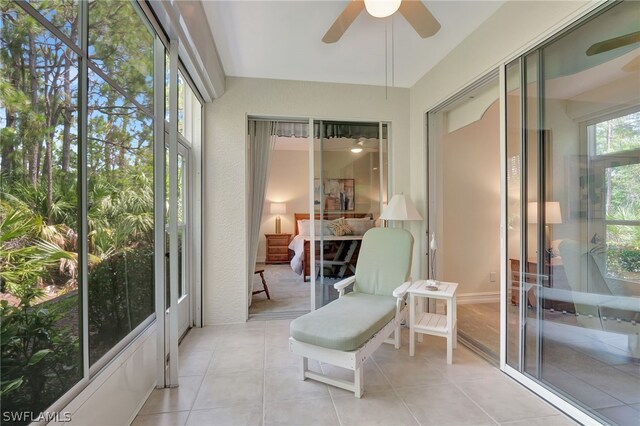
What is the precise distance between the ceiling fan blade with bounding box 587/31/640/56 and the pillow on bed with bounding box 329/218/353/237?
2.51m

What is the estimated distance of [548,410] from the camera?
1.77m

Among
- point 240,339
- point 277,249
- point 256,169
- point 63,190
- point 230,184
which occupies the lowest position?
point 240,339

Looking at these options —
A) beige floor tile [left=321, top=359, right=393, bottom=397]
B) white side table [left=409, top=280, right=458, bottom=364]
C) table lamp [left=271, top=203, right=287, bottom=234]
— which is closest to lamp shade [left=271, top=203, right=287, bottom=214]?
table lamp [left=271, top=203, right=287, bottom=234]

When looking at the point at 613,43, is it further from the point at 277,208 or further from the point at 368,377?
the point at 277,208

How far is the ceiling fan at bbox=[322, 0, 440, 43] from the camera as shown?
1683mm

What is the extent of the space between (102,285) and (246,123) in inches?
88.1

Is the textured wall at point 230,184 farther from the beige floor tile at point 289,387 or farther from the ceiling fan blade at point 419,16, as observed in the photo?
the ceiling fan blade at point 419,16

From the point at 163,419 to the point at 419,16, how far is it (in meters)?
2.90

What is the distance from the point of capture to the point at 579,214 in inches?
67.2

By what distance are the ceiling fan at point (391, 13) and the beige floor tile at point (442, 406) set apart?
2.38m

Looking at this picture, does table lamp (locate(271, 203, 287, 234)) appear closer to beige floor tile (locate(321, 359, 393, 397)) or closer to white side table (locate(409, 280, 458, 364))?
white side table (locate(409, 280, 458, 364))

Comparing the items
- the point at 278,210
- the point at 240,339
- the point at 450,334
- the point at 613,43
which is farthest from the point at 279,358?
the point at 278,210

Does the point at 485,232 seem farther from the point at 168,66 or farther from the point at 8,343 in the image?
the point at 8,343

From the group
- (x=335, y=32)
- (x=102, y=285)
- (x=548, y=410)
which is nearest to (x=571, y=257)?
(x=548, y=410)
